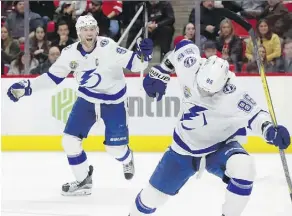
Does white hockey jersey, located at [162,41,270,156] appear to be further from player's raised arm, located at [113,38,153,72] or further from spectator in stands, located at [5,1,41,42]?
spectator in stands, located at [5,1,41,42]

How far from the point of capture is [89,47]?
428 centimetres

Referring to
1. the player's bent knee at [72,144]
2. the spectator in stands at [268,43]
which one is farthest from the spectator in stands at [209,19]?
the player's bent knee at [72,144]

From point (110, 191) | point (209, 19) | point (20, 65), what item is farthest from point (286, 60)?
point (20, 65)

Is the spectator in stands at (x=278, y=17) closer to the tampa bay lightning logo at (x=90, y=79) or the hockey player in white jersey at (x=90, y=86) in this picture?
the hockey player in white jersey at (x=90, y=86)

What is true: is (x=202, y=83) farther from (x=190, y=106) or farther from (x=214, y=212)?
(x=214, y=212)


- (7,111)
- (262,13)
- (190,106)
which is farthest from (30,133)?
(190,106)

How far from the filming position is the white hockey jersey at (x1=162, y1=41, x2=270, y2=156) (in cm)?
300

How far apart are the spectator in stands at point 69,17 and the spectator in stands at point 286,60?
2.02 meters

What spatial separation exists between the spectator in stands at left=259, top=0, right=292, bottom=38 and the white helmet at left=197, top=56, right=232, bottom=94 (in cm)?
320

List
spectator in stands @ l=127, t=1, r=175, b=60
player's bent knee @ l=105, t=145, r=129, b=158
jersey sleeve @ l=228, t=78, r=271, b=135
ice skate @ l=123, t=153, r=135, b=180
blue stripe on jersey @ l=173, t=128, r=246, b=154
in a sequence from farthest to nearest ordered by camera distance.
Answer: spectator in stands @ l=127, t=1, r=175, b=60, ice skate @ l=123, t=153, r=135, b=180, player's bent knee @ l=105, t=145, r=129, b=158, blue stripe on jersey @ l=173, t=128, r=246, b=154, jersey sleeve @ l=228, t=78, r=271, b=135

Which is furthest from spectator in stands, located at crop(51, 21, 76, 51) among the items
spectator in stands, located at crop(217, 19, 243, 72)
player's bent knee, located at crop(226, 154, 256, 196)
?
player's bent knee, located at crop(226, 154, 256, 196)

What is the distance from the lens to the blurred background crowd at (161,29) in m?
6.06

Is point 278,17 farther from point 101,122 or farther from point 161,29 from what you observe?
point 101,122

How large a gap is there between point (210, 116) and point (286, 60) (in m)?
3.20
